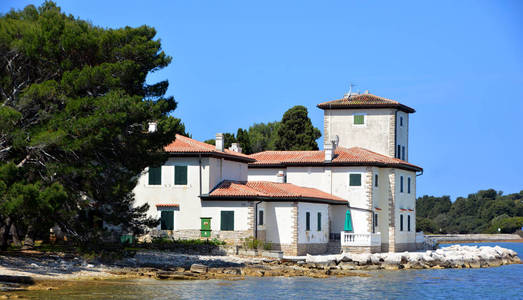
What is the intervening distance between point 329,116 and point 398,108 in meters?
5.21

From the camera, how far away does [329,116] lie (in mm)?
63656

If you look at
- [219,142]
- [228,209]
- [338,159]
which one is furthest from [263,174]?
[228,209]

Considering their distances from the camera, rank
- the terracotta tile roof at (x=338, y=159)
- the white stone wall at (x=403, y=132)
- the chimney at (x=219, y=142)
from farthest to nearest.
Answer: the white stone wall at (x=403, y=132), the terracotta tile roof at (x=338, y=159), the chimney at (x=219, y=142)

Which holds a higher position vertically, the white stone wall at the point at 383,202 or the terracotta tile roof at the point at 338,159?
the terracotta tile roof at the point at 338,159

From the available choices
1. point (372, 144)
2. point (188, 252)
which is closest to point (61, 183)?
point (188, 252)

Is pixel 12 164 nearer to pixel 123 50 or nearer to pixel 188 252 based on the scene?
pixel 123 50

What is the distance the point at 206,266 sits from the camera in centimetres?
4028

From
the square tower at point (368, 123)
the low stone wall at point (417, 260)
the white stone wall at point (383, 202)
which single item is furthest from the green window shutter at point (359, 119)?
the low stone wall at point (417, 260)

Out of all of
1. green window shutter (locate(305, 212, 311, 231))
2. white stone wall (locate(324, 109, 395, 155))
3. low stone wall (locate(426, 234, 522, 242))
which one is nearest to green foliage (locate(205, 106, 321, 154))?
white stone wall (locate(324, 109, 395, 155))

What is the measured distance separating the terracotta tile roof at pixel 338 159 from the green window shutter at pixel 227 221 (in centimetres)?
1051

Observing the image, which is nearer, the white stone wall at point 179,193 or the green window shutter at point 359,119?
the white stone wall at point 179,193

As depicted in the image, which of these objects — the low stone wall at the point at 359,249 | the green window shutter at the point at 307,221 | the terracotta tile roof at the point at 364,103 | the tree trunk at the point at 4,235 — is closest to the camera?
the tree trunk at the point at 4,235

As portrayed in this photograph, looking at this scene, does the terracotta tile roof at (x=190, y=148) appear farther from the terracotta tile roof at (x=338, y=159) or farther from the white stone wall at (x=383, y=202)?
the white stone wall at (x=383, y=202)

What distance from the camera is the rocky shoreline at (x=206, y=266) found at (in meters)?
33.7
